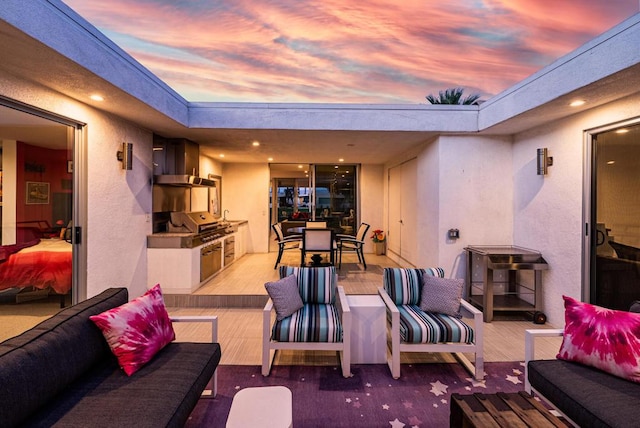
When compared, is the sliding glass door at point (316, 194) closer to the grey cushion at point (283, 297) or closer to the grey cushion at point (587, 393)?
the grey cushion at point (283, 297)

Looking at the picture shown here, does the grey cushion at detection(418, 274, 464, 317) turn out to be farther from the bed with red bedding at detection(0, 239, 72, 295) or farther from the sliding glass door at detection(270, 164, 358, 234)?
the sliding glass door at detection(270, 164, 358, 234)

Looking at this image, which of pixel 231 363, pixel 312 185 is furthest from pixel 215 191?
pixel 231 363

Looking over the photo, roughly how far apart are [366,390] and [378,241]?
219 inches

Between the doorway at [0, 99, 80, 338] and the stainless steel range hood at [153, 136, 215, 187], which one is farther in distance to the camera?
the stainless steel range hood at [153, 136, 215, 187]

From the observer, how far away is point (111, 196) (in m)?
3.66

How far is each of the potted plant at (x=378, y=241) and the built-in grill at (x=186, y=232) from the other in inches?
151

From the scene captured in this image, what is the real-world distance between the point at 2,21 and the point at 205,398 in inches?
106

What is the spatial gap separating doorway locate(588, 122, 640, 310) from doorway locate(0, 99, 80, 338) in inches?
218

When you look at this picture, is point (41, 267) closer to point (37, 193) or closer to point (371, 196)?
point (37, 193)

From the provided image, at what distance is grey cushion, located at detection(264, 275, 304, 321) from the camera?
274cm

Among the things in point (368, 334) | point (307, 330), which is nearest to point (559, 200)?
point (368, 334)

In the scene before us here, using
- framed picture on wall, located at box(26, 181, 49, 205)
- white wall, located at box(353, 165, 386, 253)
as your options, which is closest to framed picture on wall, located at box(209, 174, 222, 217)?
white wall, located at box(353, 165, 386, 253)

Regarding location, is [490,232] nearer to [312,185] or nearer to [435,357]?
[435,357]

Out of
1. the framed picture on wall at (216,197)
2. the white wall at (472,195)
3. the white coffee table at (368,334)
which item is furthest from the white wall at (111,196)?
the white wall at (472,195)
